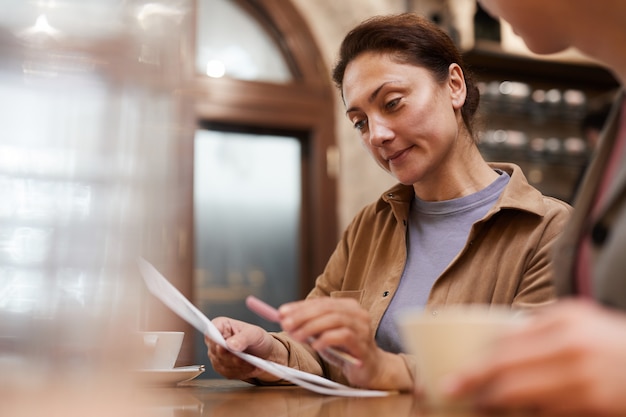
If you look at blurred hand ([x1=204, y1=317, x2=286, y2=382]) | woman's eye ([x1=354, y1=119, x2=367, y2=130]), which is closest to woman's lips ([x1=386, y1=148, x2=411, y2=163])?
woman's eye ([x1=354, y1=119, x2=367, y2=130])

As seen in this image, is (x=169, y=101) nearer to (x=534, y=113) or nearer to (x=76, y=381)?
(x=76, y=381)

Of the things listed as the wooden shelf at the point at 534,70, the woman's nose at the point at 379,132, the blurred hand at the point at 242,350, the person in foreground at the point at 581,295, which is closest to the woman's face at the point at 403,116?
the woman's nose at the point at 379,132

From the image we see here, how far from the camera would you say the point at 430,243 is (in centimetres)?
155

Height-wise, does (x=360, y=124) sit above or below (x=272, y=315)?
above

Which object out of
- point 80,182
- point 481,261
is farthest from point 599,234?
point 481,261

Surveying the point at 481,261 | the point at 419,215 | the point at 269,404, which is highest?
the point at 419,215

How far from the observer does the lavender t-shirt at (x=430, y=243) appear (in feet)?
4.77

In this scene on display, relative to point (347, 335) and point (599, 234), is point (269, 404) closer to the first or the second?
point (347, 335)

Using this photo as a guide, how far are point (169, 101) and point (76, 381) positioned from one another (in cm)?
41

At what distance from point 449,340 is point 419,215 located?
1.13 m

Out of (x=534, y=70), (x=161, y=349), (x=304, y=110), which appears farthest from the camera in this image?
(x=534, y=70)

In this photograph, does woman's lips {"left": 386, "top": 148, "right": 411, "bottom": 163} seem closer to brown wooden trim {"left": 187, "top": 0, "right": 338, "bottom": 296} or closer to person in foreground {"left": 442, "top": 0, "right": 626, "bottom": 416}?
person in foreground {"left": 442, "top": 0, "right": 626, "bottom": 416}

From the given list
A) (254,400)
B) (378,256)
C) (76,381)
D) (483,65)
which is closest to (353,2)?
(483,65)

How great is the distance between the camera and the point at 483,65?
372 cm
